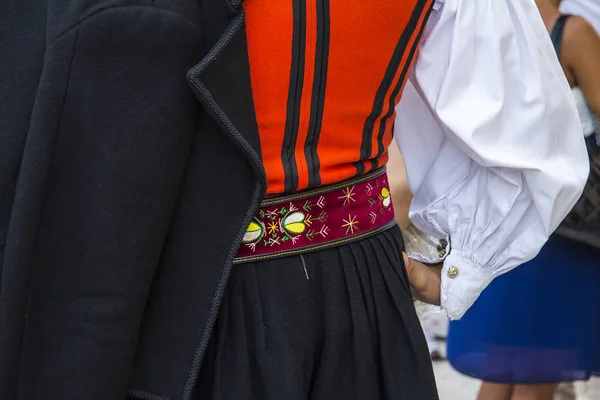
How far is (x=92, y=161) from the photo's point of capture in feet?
3.49

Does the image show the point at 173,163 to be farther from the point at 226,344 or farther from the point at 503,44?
the point at 503,44

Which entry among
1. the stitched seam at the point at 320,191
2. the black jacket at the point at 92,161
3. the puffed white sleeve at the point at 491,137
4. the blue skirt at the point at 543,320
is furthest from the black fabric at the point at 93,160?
the blue skirt at the point at 543,320

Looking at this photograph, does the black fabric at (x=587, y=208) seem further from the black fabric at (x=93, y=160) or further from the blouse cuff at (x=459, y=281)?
the black fabric at (x=93, y=160)

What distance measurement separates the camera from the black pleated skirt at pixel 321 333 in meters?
1.18

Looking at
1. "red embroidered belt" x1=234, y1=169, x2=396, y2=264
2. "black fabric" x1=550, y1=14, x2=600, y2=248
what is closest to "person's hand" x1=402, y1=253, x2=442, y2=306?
"red embroidered belt" x1=234, y1=169, x2=396, y2=264

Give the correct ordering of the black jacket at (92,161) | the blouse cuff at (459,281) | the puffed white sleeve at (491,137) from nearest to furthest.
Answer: the black jacket at (92,161) → the puffed white sleeve at (491,137) → the blouse cuff at (459,281)

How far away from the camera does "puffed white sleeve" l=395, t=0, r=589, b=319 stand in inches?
53.0

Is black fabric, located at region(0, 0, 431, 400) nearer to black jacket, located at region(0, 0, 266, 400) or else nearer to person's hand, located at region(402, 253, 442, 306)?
black jacket, located at region(0, 0, 266, 400)

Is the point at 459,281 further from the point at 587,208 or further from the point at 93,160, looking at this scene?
the point at 587,208

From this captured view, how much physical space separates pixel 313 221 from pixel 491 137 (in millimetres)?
323

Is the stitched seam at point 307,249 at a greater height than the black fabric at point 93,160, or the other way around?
the black fabric at point 93,160

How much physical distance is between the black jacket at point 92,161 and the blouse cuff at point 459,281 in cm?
49

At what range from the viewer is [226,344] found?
119 centimetres

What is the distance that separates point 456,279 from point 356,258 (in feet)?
0.84
